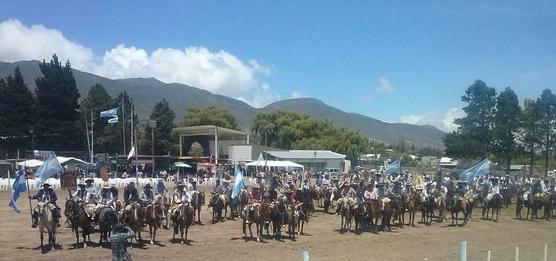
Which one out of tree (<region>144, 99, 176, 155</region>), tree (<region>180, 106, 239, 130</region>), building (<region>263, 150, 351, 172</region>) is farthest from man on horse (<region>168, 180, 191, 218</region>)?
tree (<region>180, 106, 239, 130</region>)

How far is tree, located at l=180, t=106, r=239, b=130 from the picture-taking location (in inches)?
4385

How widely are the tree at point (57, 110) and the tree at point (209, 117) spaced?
27.1 metres

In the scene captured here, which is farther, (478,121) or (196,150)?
(196,150)

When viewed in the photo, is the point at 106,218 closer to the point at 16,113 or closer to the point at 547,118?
the point at 547,118

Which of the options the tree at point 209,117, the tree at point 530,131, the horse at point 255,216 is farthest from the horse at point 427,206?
the tree at point 209,117

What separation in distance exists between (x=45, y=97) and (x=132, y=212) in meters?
70.7

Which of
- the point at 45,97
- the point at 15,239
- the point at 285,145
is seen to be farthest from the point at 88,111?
the point at 15,239

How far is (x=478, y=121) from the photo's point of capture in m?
69.9

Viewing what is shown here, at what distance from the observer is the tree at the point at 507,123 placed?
68.6 metres

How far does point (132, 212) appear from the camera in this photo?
854 inches

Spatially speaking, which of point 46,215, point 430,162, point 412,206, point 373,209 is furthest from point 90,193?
point 430,162

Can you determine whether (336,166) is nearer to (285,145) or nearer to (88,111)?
(285,145)

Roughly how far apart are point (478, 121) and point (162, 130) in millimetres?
52931

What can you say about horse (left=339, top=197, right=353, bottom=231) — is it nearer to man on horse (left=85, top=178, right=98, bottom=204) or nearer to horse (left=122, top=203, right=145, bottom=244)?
horse (left=122, top=203, right=145, bottom=244)
